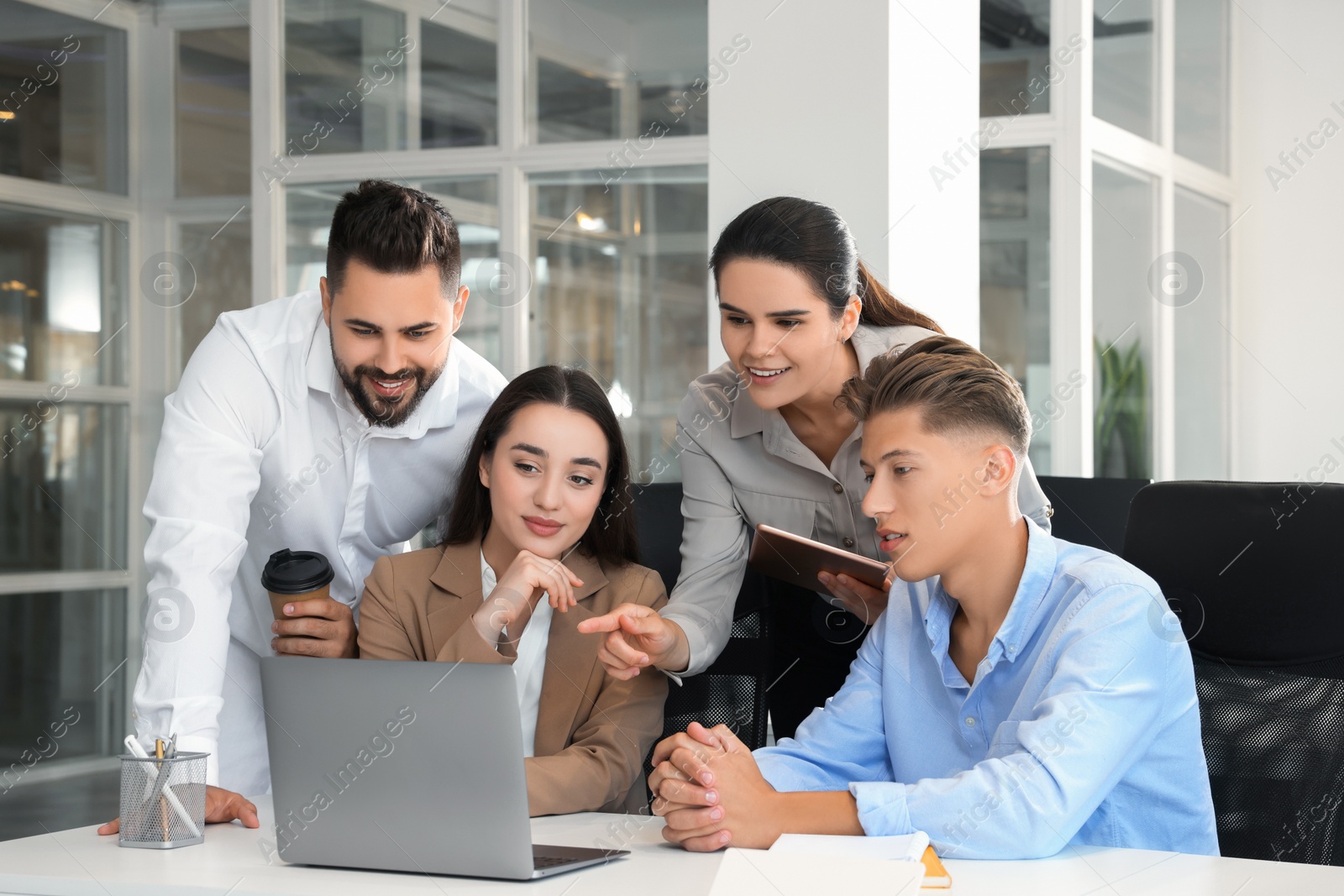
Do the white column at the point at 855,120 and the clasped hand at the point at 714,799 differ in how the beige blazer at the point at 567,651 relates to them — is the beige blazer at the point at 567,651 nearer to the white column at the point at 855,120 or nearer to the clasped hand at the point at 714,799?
the clasped hand at the point at 714,799

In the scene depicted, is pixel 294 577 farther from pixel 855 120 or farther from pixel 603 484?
pixel 855 120

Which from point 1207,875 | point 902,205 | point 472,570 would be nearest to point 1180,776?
point 1207,875

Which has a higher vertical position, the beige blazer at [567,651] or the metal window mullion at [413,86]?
the metal window mullion at [413,86]

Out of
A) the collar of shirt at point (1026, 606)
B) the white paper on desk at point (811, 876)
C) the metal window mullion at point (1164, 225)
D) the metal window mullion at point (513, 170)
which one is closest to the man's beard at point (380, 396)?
the collar of shirt at point (1026, 606)

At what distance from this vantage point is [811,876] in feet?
3.93

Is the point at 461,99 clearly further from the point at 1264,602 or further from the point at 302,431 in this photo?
the point at 1264,602

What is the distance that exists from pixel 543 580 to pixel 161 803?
0.59 m

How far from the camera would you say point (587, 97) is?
551 cm

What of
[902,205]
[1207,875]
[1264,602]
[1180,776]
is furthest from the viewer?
[902,205]

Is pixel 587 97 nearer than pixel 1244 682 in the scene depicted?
No

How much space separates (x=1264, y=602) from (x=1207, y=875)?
62 centimetres

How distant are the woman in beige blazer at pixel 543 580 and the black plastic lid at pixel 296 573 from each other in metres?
0.17

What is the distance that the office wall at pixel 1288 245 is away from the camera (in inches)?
246

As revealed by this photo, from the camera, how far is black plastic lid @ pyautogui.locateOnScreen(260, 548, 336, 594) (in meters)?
1.91
